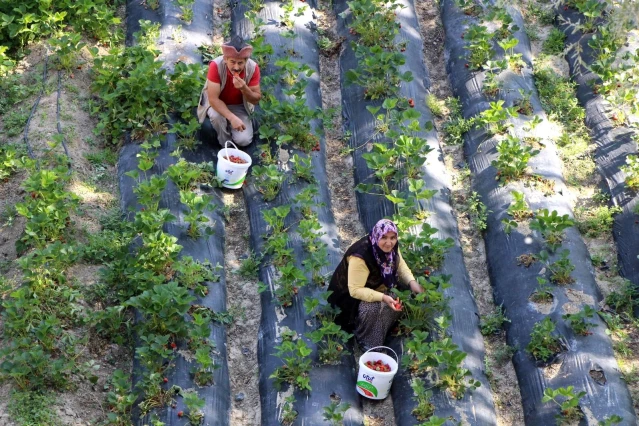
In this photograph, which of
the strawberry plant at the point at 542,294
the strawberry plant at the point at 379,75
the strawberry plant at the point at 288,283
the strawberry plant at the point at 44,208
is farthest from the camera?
the strawberry plant at the point at 379,75

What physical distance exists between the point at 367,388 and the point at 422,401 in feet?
1.33

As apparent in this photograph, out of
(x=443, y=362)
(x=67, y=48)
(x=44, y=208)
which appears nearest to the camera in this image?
(x=443, y=362)

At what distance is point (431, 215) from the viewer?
742 centimetres

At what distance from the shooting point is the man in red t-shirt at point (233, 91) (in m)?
7.52

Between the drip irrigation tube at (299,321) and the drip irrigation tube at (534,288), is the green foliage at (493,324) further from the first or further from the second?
the drip irrigation tube at (299,321)

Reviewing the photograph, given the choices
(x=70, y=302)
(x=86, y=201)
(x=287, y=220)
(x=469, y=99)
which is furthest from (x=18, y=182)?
(x=469, y=99)

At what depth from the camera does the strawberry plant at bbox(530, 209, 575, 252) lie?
276 inches

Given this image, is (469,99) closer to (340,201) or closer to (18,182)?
(340,201)

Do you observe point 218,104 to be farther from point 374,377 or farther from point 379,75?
point 374,377

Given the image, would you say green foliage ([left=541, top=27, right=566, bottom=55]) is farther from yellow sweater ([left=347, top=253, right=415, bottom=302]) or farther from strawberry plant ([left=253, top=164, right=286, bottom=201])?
yellow sweater ([left=347, top=253, right=415, bottom=302])

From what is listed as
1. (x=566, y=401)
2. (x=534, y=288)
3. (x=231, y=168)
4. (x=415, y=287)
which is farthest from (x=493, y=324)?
(x=231, y=168)

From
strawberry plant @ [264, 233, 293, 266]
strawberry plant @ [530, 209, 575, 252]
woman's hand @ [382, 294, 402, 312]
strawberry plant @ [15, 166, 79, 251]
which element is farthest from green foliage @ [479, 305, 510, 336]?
strawberry plant @ [15, 166, 79, 251]

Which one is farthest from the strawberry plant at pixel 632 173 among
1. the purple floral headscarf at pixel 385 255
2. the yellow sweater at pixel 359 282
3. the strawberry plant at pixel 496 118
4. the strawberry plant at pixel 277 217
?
the strawberry plant at pixel 277 217

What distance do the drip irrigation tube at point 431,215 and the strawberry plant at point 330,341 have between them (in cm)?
41
